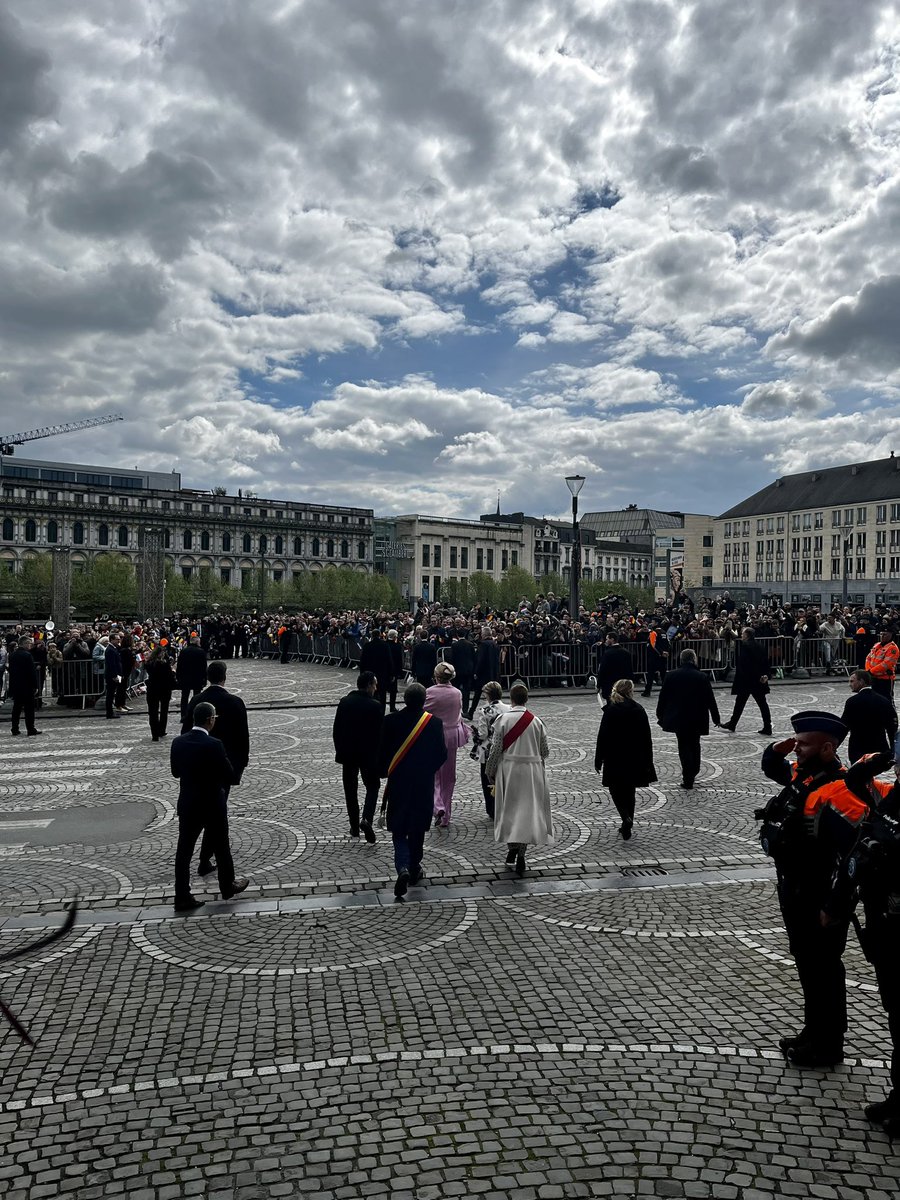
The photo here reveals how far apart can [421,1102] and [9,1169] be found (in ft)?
6.25

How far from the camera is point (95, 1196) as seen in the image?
3.76 meters

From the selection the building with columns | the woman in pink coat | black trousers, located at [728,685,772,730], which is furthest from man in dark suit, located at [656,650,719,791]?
the building with columns

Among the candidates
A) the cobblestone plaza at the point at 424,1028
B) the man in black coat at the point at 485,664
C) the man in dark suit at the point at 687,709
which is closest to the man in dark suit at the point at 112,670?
the man in black coat at the point at 485,664

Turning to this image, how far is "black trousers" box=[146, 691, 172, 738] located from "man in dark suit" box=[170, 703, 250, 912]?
8298 mm

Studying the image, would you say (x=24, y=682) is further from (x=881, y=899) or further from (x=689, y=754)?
(x=881, y=899)

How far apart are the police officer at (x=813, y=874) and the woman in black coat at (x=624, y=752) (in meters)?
4.10

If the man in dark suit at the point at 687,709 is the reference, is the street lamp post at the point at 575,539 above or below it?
above

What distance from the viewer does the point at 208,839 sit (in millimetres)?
7664

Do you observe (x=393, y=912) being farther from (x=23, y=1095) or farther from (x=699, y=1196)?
(x=699, y=1196)

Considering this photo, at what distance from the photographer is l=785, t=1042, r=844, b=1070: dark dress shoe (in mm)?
4715

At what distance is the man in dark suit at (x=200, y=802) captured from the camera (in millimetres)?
7289

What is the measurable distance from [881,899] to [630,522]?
180431 millimetres

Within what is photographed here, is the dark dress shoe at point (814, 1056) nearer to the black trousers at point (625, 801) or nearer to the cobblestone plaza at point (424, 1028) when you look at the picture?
the cobblestone plaza at point (424, 1028)

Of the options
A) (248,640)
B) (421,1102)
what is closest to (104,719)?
(421,1102)
